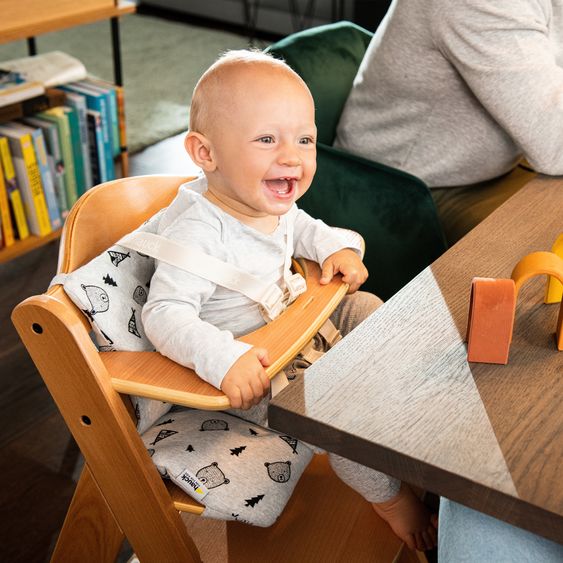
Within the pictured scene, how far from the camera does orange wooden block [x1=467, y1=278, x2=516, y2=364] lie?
833mm

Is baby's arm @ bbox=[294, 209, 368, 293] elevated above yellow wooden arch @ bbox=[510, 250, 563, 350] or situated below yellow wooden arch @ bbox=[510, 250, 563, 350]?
below

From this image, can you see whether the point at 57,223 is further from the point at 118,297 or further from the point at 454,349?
the point at 454,349

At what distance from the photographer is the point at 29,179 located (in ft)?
8.14

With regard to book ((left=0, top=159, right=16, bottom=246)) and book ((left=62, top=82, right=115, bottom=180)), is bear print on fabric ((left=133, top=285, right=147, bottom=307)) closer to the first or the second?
book ((left=0, top=159, right=16, bottom=246))

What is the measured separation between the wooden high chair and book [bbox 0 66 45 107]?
1336 millimetres

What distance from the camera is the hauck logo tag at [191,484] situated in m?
1.02

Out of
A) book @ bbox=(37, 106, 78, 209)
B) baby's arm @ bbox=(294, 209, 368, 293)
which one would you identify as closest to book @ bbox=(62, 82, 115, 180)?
book @ bbox=(37, 106, 78, 209)

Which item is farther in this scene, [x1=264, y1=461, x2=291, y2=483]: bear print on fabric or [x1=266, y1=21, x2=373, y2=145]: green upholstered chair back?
[x1=266, y1=21, x2=373, y2=145]: green upholstered chair back

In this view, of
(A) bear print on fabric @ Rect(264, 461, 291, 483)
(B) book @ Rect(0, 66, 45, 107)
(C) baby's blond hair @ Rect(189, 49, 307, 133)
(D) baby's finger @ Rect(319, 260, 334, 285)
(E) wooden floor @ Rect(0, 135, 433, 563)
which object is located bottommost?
(E) wooden floor @ Rect(0, 135, 433, 563)

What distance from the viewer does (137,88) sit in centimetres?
407

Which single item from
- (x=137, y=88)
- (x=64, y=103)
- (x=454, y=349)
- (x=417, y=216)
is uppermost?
(x=454, y=349)

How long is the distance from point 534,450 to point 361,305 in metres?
0.62

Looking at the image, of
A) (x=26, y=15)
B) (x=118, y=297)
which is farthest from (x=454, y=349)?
(x=26, y=15)

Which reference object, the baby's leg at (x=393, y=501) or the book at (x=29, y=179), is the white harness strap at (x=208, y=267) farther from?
the book at (x=29, y=179)
